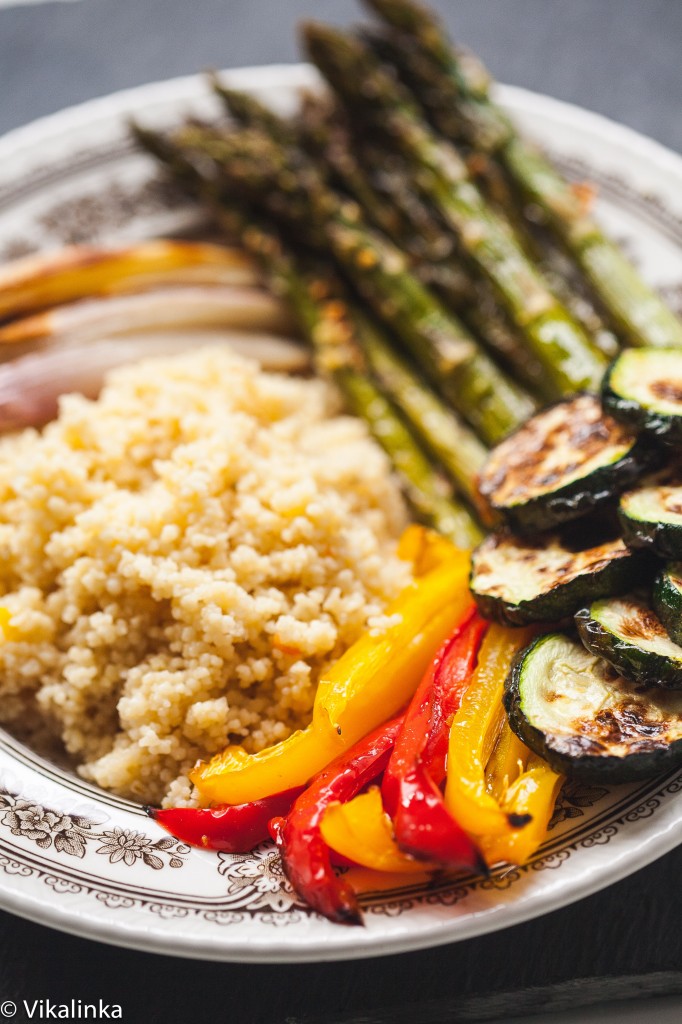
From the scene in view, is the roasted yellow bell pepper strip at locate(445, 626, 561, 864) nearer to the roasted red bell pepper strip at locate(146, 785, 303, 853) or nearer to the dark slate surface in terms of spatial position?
the dark slate surface

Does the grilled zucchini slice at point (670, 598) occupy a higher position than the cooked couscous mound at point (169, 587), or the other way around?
the cooked couscous mound at point (169, 587)

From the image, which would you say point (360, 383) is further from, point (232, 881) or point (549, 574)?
point (232, 881)

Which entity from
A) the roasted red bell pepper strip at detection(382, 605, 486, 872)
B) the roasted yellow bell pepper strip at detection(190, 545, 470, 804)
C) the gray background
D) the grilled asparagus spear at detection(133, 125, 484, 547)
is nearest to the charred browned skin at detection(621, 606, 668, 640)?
the roasted red bell pepper strip at detection(382, 605, 486, 872)

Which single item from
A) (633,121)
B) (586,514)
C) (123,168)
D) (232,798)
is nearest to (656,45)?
(633,121)

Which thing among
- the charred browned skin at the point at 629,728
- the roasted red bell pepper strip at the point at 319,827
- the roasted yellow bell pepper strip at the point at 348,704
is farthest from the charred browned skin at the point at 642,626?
the roasted red bell pepper strip at the point at 319,827

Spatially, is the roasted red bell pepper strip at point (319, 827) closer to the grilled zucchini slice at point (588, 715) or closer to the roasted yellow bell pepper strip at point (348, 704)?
the roasted yellow bell pepper strip at point (348, 704)

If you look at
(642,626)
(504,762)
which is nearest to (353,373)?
(642,626)

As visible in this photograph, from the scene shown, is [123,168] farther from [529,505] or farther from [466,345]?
[529,505]
